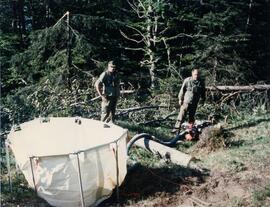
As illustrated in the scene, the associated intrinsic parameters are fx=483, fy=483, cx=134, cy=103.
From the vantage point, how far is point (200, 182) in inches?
383

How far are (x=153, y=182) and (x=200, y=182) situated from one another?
0.95 metres

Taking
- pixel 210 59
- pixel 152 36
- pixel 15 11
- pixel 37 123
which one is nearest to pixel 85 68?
pixel 152 36

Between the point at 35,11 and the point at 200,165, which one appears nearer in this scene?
the point at 200,165

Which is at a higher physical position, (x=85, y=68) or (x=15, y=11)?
(x=15, y=11)

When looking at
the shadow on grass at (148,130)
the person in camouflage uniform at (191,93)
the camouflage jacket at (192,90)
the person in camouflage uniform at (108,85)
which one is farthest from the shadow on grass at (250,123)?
the person in camouflage uniform at (108,85)

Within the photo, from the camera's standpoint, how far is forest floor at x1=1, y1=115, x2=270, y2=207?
8953 mm

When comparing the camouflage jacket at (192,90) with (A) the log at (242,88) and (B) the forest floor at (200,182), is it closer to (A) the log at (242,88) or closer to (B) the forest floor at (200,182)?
(B) the forest floor at (200,182)

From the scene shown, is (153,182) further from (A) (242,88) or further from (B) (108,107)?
(A) (242,88)

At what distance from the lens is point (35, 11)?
86.8 ft

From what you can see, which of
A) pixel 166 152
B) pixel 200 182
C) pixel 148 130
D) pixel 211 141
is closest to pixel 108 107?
pixel 148 130

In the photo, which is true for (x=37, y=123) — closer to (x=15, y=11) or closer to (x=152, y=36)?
(x=152, y=36)

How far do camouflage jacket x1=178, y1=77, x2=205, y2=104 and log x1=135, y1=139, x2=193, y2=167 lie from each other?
211 centimetres

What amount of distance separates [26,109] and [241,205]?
27.2 feet

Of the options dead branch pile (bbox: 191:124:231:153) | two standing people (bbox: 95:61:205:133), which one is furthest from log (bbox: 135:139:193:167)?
two standing people (bbox: 95:61:205:133)
